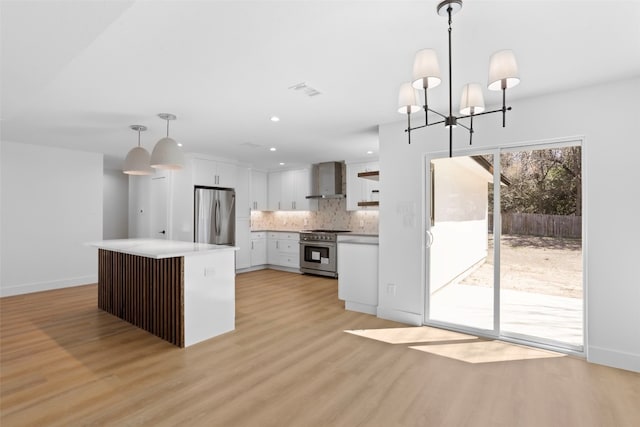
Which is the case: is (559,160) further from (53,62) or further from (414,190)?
(53,62)

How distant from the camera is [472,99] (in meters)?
2.16

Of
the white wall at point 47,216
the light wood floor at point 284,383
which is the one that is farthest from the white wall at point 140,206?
the light wood floor at point 284,383

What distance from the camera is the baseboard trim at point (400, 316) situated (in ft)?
12.3

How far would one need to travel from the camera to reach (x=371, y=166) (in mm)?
6512

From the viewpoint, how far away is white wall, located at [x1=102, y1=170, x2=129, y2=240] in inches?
298

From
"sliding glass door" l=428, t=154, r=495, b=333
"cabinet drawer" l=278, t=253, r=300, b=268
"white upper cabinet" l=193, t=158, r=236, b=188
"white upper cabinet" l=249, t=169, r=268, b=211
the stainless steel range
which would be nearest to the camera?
"sliding glass door" l=428, t=154, r=495, b=333

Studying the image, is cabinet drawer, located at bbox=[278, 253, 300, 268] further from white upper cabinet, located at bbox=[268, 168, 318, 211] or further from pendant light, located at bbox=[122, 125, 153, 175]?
pendant light, located at bbox=[122, 125, 153, 175]

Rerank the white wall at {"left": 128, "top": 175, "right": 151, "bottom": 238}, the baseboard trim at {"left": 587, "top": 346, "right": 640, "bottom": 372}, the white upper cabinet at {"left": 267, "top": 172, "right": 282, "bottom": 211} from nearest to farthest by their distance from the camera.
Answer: the baseboard trim at {"left": 587, "top": 346, "right": 640, "bottom": 372} < the white wall at {"left": 128, "top": 175, "right": 151, "bottom": 238} < the white upper cabinet at {"left": 267, "top": 172, "right": 282, "bottom": 211}

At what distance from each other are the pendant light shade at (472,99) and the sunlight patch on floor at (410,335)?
2.24 m

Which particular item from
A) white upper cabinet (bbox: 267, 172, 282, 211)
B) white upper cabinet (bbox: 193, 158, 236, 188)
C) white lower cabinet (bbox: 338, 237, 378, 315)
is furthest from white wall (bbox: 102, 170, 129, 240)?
white lower cabinet (bbox: 338, 237, 378, 315)

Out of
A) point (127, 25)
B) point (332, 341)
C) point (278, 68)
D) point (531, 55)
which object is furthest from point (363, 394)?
point (127, 25)

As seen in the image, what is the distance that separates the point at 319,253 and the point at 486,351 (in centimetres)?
403

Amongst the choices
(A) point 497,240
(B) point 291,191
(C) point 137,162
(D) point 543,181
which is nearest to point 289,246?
(B) point 291,191

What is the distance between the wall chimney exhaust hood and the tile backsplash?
397 mm
